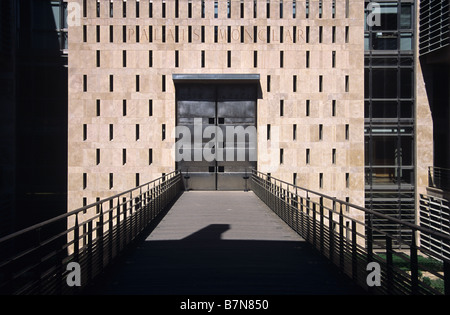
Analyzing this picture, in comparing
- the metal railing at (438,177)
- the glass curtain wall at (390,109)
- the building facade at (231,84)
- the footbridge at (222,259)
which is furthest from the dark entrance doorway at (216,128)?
the footbridge at (222,259)

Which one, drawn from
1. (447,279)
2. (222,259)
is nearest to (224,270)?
(222,259)

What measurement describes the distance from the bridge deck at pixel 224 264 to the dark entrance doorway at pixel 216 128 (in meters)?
14.0

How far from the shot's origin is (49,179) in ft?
94.3

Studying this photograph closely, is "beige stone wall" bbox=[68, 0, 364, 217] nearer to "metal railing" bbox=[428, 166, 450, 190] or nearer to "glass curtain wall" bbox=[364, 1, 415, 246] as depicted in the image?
"glass curtain wall" bbox=[364, 1, 415, 246]

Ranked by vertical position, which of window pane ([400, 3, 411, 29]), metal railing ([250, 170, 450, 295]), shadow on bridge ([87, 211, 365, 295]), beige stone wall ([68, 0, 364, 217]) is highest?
window pane ([400, 3, 411, 29])

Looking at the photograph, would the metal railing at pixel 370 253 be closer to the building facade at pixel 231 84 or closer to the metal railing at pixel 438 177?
the building facade at pixel 231 84

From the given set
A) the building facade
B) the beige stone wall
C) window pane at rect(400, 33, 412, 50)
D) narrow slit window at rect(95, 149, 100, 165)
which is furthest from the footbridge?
window pane at rect(400, 33, 412, 50)

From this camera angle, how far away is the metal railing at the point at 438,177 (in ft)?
89.5

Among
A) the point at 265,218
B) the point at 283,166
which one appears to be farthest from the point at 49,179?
the point at 265,218

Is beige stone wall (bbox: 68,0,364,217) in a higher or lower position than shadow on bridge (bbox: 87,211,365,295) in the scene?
higher

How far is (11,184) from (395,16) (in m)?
28.6

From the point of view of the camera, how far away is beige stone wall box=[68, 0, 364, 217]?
27.5m

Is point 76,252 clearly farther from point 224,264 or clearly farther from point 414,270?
point 414,270
